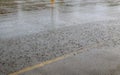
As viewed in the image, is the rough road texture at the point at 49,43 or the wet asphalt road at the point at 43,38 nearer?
the rough road texture at the point at 49,43

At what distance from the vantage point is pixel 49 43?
21.5 feet

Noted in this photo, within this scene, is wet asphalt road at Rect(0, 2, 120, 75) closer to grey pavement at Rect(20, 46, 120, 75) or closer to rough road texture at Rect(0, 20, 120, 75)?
rough road texture at Rect(0, 20, 120, 75)

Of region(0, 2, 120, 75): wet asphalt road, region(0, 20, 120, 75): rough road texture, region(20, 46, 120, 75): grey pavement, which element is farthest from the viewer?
region(0, 2, 120, 75): wet asphalt road

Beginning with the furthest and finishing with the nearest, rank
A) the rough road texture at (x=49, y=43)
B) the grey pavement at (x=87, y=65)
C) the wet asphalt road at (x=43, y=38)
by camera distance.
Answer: the wet asphalt road at (x=43, y=38), the rough road texture at (x=49, y=43), the grey pavement at (x=87, y=65)

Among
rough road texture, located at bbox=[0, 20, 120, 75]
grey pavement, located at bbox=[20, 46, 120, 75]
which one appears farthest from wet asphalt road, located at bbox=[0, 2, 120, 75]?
grey pavement, located at bbox=[20, 46, 120, 75]

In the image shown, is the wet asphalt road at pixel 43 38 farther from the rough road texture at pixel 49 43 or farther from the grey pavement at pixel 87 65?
the grey pavement at pixel 87 65

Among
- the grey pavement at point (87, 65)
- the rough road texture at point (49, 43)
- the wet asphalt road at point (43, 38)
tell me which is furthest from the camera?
the wet asphalt road at point (43, 38)

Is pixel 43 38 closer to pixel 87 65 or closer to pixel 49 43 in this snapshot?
pixel 49 43

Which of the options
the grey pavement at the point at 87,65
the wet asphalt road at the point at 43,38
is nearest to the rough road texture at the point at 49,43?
the wet asphalt road at the point at 43,38

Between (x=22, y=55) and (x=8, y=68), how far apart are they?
0.87 metres

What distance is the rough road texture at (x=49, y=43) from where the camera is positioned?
202 inches

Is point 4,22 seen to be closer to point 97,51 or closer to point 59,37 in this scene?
point 59,37

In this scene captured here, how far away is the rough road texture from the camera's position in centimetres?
513

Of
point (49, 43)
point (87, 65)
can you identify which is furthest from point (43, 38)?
point (87, 65)
